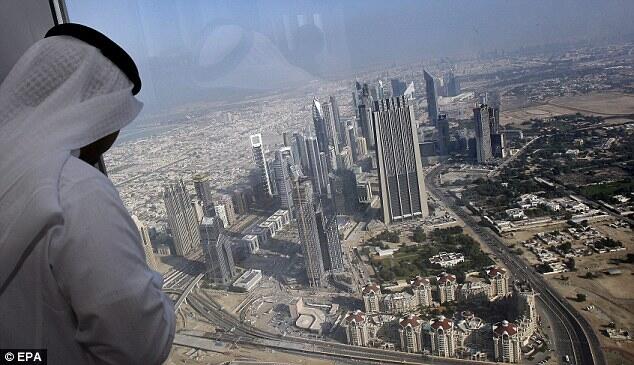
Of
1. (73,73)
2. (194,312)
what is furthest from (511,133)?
(73,73)

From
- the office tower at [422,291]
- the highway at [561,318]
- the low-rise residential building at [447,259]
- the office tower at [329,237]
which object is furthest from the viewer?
the office tower at [329,237]

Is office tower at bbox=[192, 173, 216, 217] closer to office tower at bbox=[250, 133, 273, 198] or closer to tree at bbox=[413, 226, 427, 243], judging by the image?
office tower at bbox=[250, 133, 273, 198]

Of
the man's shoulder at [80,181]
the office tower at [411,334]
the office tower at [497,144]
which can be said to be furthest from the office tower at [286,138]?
the man's shoulder at [80,181]

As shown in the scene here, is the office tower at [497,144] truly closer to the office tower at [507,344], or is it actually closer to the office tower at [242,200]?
the office tower at [507,344]

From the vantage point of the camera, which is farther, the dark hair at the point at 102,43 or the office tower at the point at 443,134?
the office tower at the point at 443,134

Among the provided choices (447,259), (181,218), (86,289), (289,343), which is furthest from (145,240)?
(447,259)

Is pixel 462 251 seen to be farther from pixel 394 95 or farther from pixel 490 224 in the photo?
pixel 394 95

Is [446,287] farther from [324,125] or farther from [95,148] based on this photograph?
[95,148]
